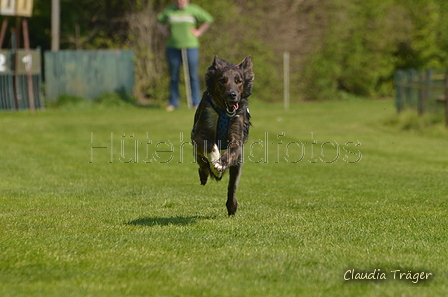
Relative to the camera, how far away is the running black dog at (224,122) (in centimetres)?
640

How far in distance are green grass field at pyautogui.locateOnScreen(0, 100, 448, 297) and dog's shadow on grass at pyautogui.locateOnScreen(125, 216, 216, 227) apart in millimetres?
17

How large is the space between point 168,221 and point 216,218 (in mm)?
455

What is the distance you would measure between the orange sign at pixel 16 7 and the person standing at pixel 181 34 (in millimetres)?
3390

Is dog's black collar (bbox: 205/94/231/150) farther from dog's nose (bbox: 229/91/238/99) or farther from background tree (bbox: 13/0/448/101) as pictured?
background tree (bbox: 13/0/448/101)

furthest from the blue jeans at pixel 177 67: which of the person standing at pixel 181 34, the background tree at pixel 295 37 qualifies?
the background tree at pixel 295 37

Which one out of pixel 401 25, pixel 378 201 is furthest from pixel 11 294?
pixel 401 25

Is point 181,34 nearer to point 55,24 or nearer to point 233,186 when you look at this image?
point 55,24

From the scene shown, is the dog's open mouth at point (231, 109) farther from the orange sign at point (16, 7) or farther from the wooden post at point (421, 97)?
the orange sign at point (16, 7)

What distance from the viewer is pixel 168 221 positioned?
253 inches

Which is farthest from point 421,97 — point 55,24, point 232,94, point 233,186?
point 232,94

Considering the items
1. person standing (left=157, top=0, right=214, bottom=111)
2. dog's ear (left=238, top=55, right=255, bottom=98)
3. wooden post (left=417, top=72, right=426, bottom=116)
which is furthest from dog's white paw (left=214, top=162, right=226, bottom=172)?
wooden post (left=417, top=72, right=426, bottom=116)

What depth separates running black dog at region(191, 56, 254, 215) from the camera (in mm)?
6402

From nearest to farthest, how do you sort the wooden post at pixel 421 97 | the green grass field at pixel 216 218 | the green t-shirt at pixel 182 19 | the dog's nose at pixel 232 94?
the green grass field at pixel 216 218 → the dog's nose at pixel 232 94 → the wooden post at pixel 421 97 → the green t-shirt at pixel 182 19

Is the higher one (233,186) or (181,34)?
(181,34)
